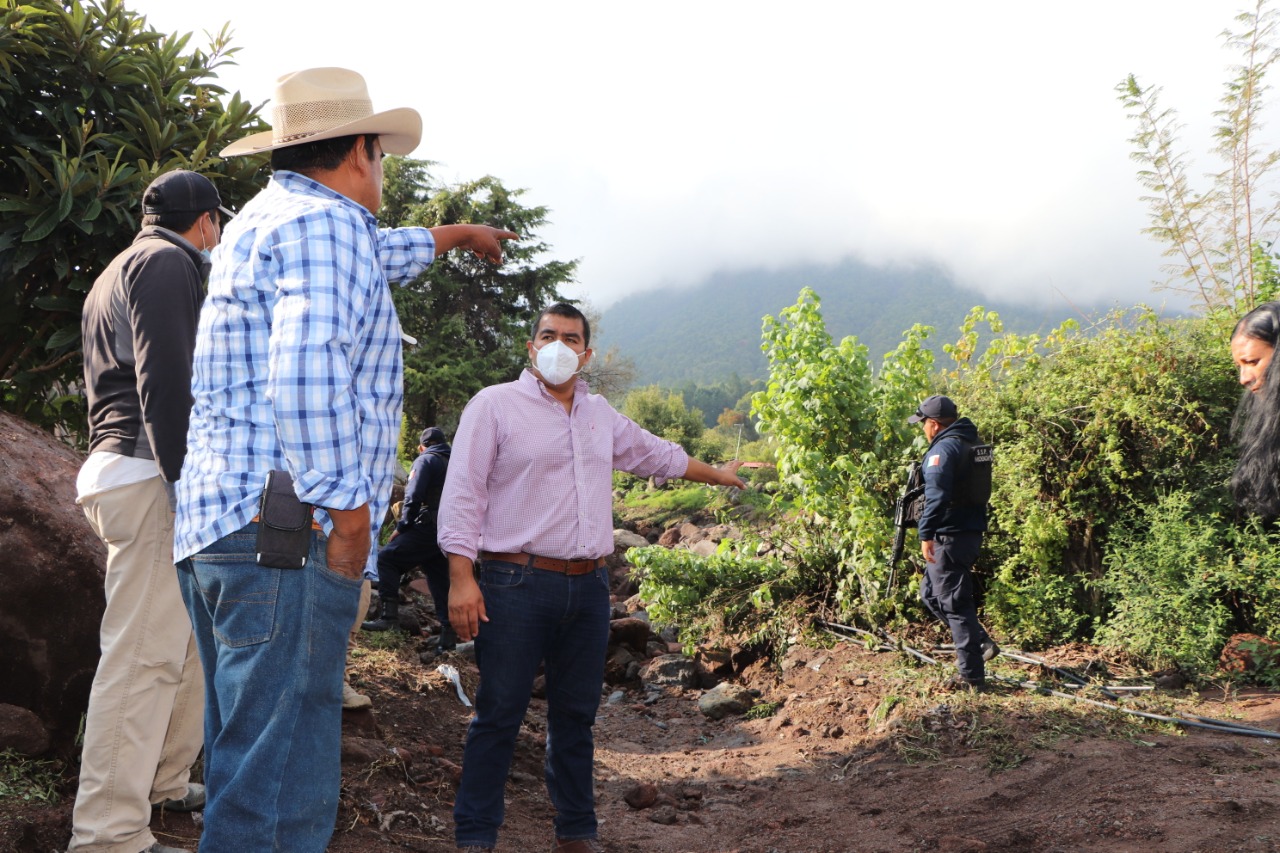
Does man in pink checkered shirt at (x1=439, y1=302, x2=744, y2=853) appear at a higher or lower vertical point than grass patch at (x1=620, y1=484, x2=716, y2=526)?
higher

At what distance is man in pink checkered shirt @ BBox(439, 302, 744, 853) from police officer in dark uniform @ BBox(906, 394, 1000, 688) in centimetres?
312

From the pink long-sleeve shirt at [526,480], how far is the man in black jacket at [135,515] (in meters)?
0.92

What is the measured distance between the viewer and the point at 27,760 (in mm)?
3346

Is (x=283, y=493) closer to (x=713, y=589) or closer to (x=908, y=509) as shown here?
(x=908, y=509)

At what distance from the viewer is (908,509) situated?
21.9 ft

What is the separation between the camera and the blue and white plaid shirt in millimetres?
2020

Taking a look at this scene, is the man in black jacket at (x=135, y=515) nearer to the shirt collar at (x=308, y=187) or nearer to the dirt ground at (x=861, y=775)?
the dirt ground at (x=861, y=775)

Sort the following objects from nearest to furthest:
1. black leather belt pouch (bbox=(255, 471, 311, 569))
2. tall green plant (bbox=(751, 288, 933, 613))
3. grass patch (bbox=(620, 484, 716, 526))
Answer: black leather belt pouch (bbox=(255, 471, 311, 569)), tall green plant (bbox=(751, 288, 933, 613)), grass patch (bbox=(620, 484, 716, 526))

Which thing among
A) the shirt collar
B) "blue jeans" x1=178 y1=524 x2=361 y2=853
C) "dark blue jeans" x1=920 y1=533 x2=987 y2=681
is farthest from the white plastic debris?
the shirt collar

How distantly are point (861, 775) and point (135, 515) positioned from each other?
395cm

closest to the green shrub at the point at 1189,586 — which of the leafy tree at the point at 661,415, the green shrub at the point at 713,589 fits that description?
the green shrub at the point at 713,589

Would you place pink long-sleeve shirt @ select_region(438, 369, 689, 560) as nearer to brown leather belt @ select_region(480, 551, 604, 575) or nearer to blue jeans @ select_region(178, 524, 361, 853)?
brown leather belt @ select_region(480, 551, 604, 575)

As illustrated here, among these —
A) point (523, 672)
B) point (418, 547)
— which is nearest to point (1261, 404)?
point (523, 672)

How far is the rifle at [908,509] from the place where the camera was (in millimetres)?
6604
